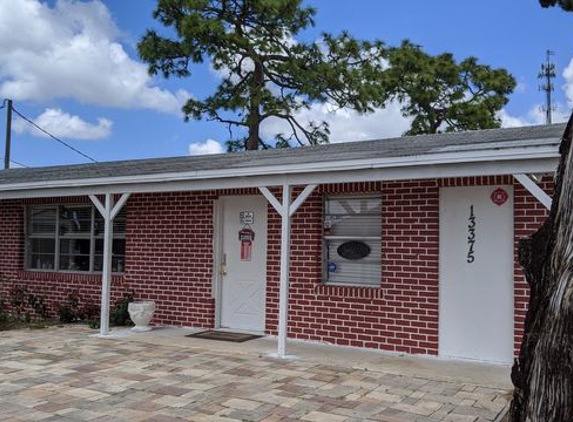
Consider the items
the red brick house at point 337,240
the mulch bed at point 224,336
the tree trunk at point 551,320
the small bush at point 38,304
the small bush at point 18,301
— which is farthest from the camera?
the small bush at point 18,301

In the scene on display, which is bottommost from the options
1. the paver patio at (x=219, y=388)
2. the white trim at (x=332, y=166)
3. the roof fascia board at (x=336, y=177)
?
the paver patio at (x=219, y=388)

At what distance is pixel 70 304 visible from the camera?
10.8 m

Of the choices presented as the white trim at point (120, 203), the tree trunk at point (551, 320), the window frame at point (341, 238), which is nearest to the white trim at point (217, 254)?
the white trim at point (120, 203)

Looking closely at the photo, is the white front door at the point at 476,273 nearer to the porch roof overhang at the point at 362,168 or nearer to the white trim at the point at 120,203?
the porch roof overhang at the point at 362,168

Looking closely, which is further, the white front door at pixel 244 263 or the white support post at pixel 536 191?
the white front door at pixel 244 263

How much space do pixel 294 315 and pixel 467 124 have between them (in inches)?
714

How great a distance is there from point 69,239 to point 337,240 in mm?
5682

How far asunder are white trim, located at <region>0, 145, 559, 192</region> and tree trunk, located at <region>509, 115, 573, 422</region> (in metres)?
3.62

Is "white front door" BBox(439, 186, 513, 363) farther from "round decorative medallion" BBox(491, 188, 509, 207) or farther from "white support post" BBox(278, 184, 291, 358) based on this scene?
"white support post" BBox(278, 184, 291, 358)

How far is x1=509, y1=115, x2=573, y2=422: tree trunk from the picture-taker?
7.25 ft

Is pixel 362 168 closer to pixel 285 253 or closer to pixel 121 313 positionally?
pixel 285 253

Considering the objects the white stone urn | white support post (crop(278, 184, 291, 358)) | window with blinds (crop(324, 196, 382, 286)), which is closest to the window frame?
window with blinds (crop(324, 196, 382, 286))

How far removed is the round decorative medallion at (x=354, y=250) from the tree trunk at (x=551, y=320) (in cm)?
573

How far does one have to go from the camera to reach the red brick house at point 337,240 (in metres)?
7.02
